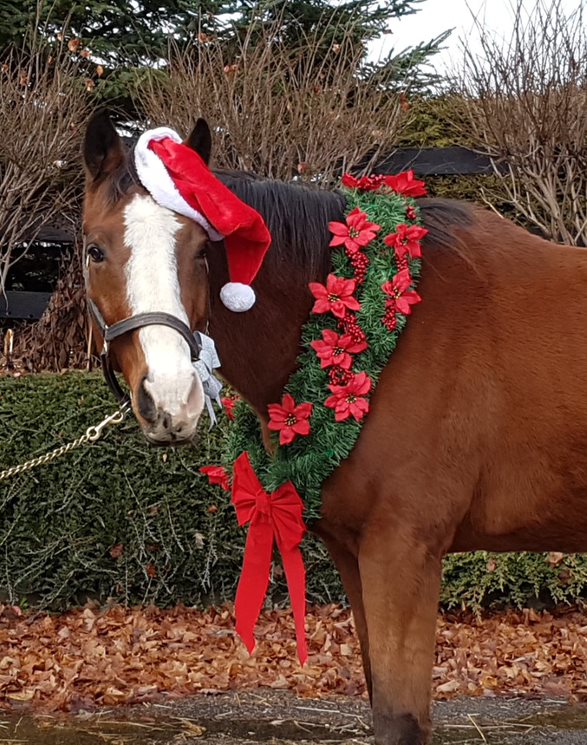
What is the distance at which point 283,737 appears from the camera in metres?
3.79

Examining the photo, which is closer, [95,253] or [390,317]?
[95,253]

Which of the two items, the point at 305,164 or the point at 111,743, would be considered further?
the point at 305,164

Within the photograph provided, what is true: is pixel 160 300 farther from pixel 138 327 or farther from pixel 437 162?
pixel 437 162

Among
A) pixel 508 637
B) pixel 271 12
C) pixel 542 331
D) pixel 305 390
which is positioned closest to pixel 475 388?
pixel 542 331

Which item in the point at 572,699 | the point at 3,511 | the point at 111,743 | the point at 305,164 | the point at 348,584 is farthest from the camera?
the point at 305,164

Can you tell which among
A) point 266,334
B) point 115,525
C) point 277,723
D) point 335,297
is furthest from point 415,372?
point 115,525

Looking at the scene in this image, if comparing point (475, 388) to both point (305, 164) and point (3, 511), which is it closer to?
point (3, 511)

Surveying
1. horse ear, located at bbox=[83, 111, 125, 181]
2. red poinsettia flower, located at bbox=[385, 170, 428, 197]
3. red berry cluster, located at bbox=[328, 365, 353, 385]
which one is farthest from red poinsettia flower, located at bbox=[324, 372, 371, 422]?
horse ear, located at bbox=[83, 111, 125, 181]

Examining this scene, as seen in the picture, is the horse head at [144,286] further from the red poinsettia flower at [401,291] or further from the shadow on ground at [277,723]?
the shadow on ground at [277,723]

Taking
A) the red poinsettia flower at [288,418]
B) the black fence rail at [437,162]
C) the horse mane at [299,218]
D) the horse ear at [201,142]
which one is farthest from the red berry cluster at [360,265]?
the black fence rail at [437,162]

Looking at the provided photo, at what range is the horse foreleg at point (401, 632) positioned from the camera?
2.40 meters

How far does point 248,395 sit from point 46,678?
8.35 feet

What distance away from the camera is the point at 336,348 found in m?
2.62

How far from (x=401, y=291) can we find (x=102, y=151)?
3.33 feet
